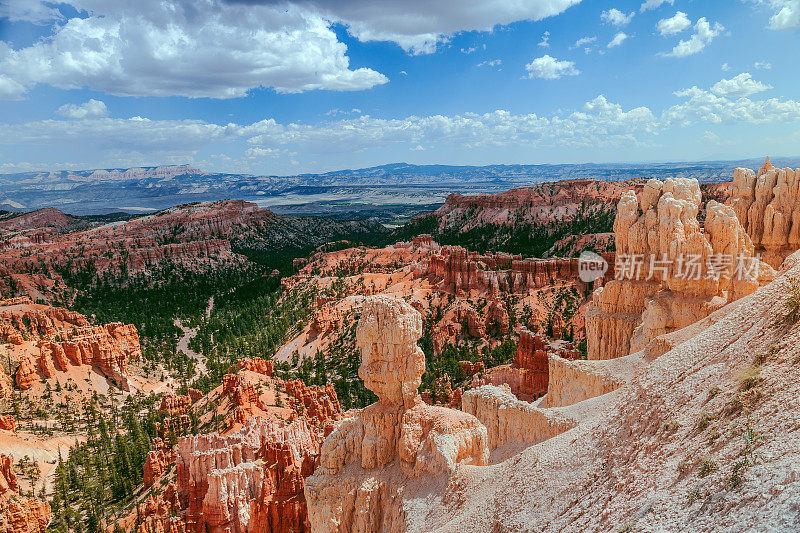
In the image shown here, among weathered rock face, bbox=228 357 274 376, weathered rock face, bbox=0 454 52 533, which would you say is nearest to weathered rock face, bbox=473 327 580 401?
weathered rock face, bbox=228 357 274 376

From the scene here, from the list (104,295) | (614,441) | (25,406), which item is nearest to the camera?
(614,441)

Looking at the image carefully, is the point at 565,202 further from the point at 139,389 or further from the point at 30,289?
the point at 30,289

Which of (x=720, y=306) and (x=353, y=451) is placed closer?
(x=353, y=451)

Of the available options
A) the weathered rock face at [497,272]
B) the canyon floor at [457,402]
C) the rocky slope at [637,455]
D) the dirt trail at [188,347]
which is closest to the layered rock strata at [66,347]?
the canyon floor at [457,402]

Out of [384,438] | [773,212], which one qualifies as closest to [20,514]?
[384,438]

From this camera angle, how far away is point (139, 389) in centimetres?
4225

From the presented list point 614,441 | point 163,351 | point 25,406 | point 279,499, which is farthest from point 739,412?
point 163,351

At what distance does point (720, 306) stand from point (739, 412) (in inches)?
445

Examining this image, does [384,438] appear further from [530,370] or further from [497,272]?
[497,272]

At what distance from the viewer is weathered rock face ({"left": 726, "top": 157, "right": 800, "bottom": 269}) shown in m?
21.4

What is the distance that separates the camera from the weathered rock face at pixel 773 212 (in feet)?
70.1

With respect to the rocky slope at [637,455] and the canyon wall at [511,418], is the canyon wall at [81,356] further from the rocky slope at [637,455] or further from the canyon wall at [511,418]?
the canyon wall at [511,418]

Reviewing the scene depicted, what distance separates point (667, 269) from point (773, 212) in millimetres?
8222

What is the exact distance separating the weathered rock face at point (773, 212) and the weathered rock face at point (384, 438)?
61.0 feet
